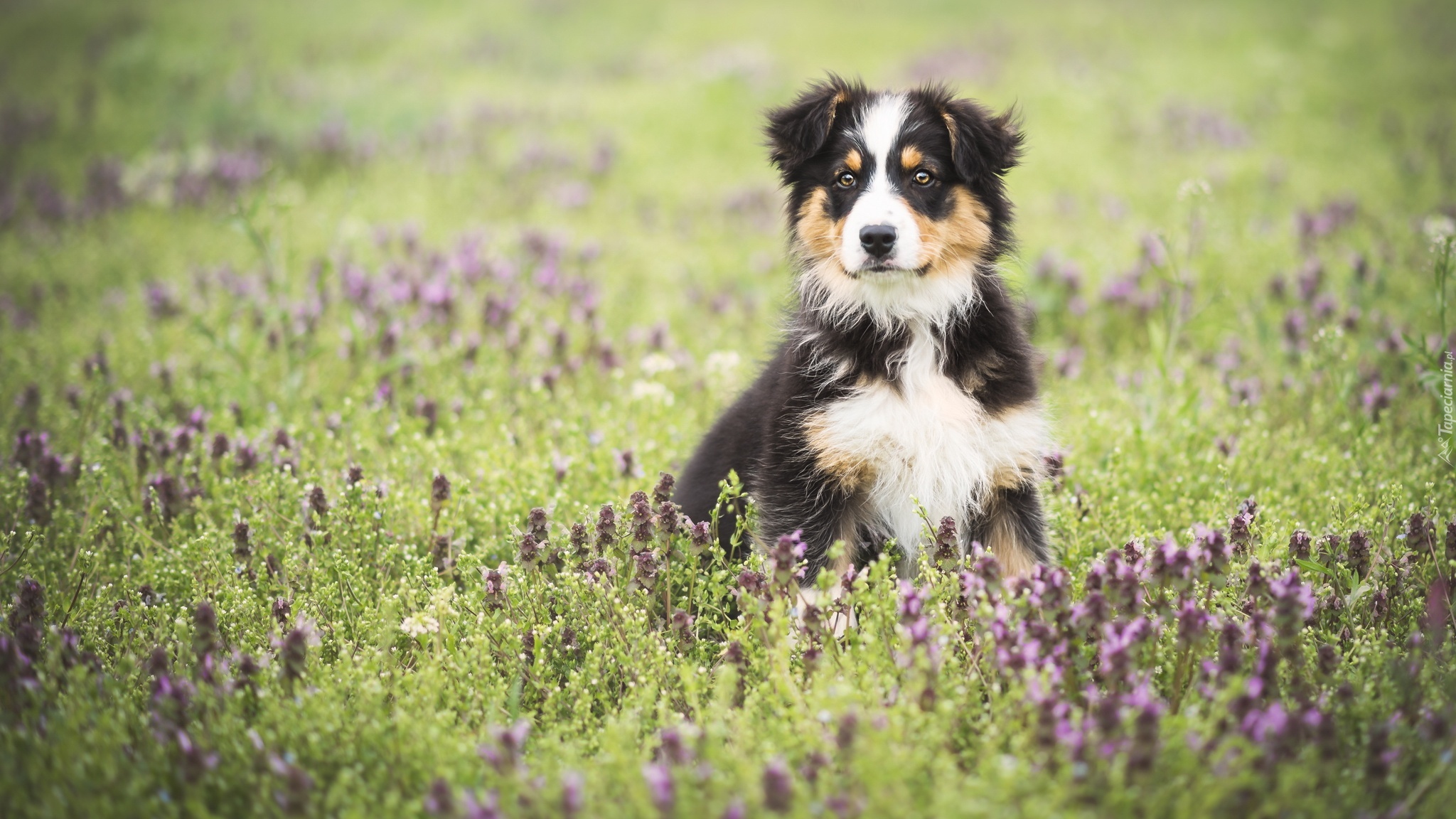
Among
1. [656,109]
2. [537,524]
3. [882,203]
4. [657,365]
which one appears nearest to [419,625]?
[537,524]

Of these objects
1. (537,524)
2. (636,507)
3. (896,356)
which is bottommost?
(537,524)

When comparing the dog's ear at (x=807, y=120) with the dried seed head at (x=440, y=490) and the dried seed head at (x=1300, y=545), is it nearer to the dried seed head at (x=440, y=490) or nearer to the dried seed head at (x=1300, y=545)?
the dried seed head at (x=440, y=490)

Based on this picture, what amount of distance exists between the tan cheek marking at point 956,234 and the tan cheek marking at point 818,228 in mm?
354

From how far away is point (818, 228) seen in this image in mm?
4039

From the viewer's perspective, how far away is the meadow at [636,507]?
8.11 feet

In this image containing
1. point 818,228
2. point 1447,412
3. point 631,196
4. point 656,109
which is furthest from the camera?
point 656,109

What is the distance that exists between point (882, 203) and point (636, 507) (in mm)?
1437

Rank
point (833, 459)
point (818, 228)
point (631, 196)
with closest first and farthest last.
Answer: point (833, 459), point (818, 228), point (631, 196)

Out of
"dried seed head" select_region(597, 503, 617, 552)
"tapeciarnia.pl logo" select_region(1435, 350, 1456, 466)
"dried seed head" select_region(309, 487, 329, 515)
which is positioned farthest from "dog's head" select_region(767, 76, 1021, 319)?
"dried seed head" select_region(309, 487, 329, 515)

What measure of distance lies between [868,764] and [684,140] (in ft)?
36.9

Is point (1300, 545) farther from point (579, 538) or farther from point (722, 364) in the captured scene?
point (722, 364)

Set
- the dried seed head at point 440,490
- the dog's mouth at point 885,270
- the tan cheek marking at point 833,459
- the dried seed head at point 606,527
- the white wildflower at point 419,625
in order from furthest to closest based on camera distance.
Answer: the dried seed head at point 440,490 < the dog's mouth at point 885,270 < the tan cheek marking at point 833,459 < the dried seed head at point 606,527 < the white wildflower at point 419,625

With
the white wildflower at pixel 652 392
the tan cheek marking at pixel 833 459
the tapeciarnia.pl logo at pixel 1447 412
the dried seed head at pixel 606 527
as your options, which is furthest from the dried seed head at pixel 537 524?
the tapeciarnia.pl logo at pixel 1447 412

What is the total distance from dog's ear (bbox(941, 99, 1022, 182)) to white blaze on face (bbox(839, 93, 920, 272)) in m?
0.19
